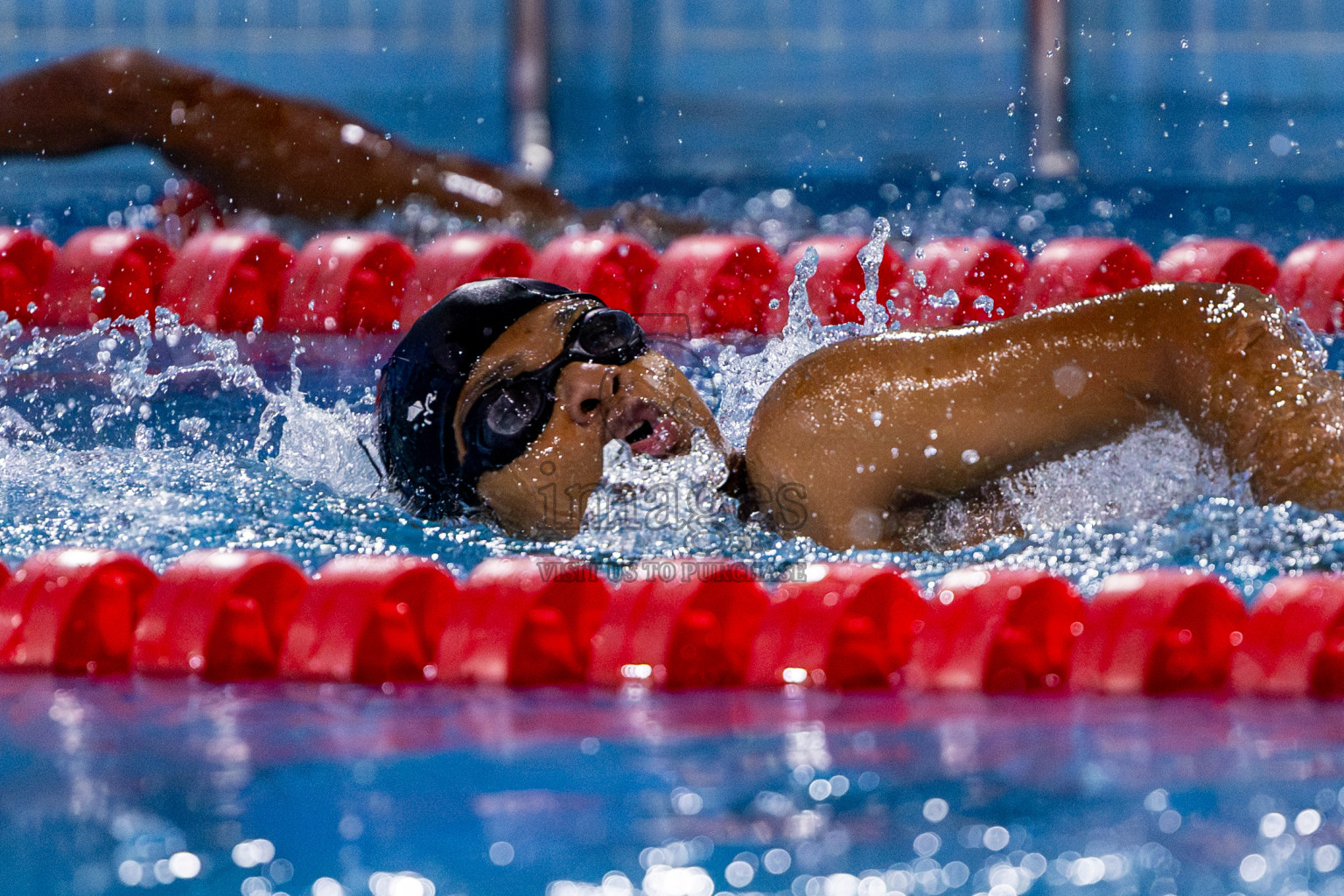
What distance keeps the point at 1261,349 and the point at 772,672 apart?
2.66 feet

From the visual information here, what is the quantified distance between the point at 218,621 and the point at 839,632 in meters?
0.83

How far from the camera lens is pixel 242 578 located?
7.22ft

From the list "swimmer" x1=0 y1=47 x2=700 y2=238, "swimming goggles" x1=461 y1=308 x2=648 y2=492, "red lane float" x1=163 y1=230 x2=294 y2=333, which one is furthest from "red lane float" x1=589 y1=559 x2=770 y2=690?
"swimmer" x1=0 y1=47 x2=700 y2=238

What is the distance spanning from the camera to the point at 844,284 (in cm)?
446

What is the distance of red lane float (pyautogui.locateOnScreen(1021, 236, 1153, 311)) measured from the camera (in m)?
4.33

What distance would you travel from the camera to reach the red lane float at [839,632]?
6.66 feet

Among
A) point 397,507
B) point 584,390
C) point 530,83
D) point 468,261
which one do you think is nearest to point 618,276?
point 468,261

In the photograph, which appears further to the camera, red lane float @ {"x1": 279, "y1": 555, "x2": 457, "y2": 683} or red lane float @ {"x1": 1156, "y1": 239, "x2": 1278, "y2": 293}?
red lane float @ {"x1": 1156, "y1": 239, "x2": 1278, "y2": 293}

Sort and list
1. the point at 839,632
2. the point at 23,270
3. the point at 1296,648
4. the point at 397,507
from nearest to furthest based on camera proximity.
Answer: the point at 1296,648 < the point at 839,632 < the point at 397,507 < the point at 23,270

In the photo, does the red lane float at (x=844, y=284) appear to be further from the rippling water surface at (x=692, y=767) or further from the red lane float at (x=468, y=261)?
the rippling water surface at (x=692, y=767)

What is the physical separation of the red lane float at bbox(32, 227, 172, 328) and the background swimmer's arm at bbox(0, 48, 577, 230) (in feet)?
1.94

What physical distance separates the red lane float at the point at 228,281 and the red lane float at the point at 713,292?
A: 1.14 m

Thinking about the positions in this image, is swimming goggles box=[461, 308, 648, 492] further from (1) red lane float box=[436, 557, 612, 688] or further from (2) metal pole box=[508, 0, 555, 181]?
(2) metal pole box=[508, 0, 555, 181]

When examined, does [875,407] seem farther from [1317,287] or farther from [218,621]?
[1317,287]
